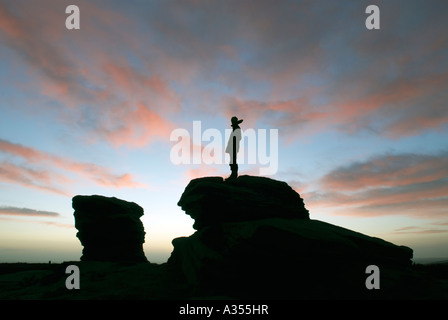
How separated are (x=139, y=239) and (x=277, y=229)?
75.1 feet

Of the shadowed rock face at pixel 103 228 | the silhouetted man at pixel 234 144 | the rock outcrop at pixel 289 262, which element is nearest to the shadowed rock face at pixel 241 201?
the rock outcrop at pixel 289 262

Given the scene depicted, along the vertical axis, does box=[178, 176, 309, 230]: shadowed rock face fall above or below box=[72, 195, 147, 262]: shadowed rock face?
above

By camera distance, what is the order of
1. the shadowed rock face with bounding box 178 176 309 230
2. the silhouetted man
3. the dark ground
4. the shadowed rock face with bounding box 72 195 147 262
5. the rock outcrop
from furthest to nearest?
the shadowed rock face with bounding box 72 195 147 262 < the silhouetted man < the shadowed rock face with bounding box 178 176 309 230 < the dark ground < the rock outcrop

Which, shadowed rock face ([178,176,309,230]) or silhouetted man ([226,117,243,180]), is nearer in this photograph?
shadowed rock face ([178,176,309,230])

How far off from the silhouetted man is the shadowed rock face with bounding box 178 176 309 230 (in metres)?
1.67

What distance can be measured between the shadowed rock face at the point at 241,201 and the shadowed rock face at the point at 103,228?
13.7 meters

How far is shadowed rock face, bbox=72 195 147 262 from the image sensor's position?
29.9 m

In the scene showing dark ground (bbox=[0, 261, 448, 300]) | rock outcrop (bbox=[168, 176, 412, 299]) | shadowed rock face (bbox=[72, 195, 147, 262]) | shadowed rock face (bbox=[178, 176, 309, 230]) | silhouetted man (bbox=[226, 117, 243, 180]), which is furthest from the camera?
shadowed rock face (bbox=[72, 195, 147, 262])

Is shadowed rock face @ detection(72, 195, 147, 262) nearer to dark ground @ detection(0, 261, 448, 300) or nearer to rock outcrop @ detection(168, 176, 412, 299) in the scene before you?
dark ground @ detection(0, 261, 448, 300)

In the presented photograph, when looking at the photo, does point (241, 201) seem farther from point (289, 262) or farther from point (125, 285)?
point (125, 285)

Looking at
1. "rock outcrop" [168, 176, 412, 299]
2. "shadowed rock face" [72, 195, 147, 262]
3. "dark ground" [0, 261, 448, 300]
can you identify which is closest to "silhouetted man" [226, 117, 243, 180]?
"rock outcrop" [168, 176, 412, 299]

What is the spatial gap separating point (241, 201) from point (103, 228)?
64.9 ft

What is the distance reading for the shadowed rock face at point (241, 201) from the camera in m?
18.7

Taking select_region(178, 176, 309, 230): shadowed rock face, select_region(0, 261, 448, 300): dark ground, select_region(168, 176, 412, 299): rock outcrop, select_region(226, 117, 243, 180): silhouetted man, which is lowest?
select_region(0, 261, 448, 300): dark ground
